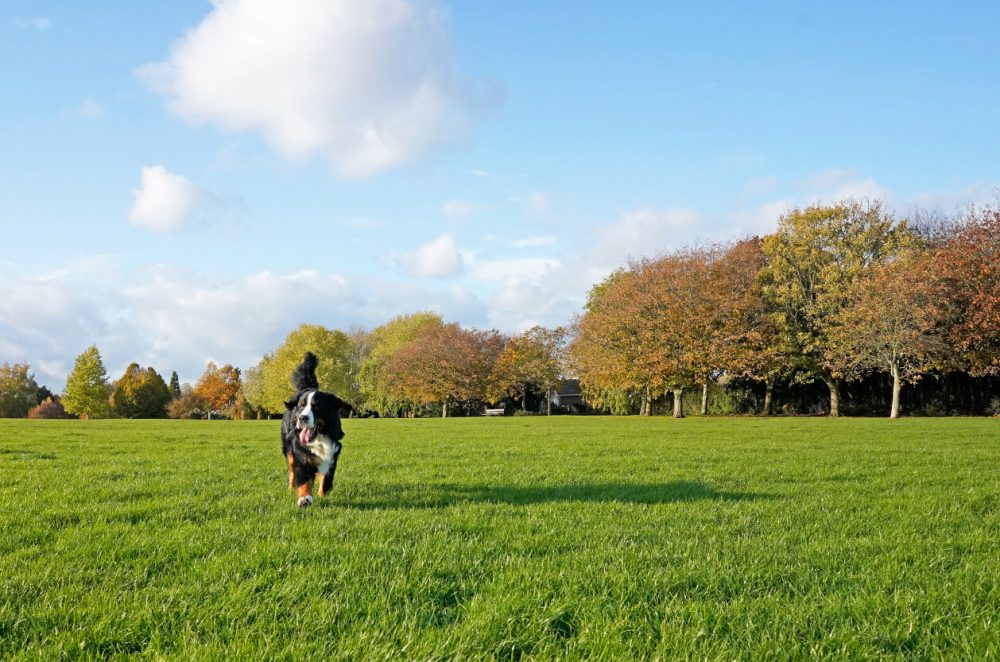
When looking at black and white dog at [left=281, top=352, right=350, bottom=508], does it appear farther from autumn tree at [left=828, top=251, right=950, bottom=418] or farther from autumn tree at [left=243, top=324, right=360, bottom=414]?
autumn tree at [left=243, top=324, right=360, bottom=414]

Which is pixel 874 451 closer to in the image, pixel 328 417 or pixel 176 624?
pixel 328 417

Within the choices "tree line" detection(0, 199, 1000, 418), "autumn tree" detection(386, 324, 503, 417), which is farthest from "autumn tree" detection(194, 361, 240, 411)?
"tree line" detection(0, 199, 1000, 418)

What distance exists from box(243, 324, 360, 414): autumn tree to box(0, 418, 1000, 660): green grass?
69152mm

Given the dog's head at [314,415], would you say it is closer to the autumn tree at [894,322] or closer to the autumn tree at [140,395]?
the autumn tree at [894,322]

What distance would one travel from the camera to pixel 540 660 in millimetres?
3928

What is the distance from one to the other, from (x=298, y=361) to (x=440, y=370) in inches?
871

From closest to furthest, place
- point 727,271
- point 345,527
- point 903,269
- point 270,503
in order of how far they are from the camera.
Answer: point 345,527
point 270,503
point 903,269
point 727,271

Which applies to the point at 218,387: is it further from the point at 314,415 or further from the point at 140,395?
the point at 314,415

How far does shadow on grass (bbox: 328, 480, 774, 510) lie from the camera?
930 centimetres

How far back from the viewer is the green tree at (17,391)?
98250 mm

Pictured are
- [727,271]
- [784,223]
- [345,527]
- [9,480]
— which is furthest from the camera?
[784,223]

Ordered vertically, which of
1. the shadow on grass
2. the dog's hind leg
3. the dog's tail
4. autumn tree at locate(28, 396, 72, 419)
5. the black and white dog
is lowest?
autumn tree at locate(28, 396, 72, 419)

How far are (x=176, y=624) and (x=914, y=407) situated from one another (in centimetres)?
5969

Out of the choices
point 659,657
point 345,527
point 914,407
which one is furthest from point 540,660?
point 914,407
